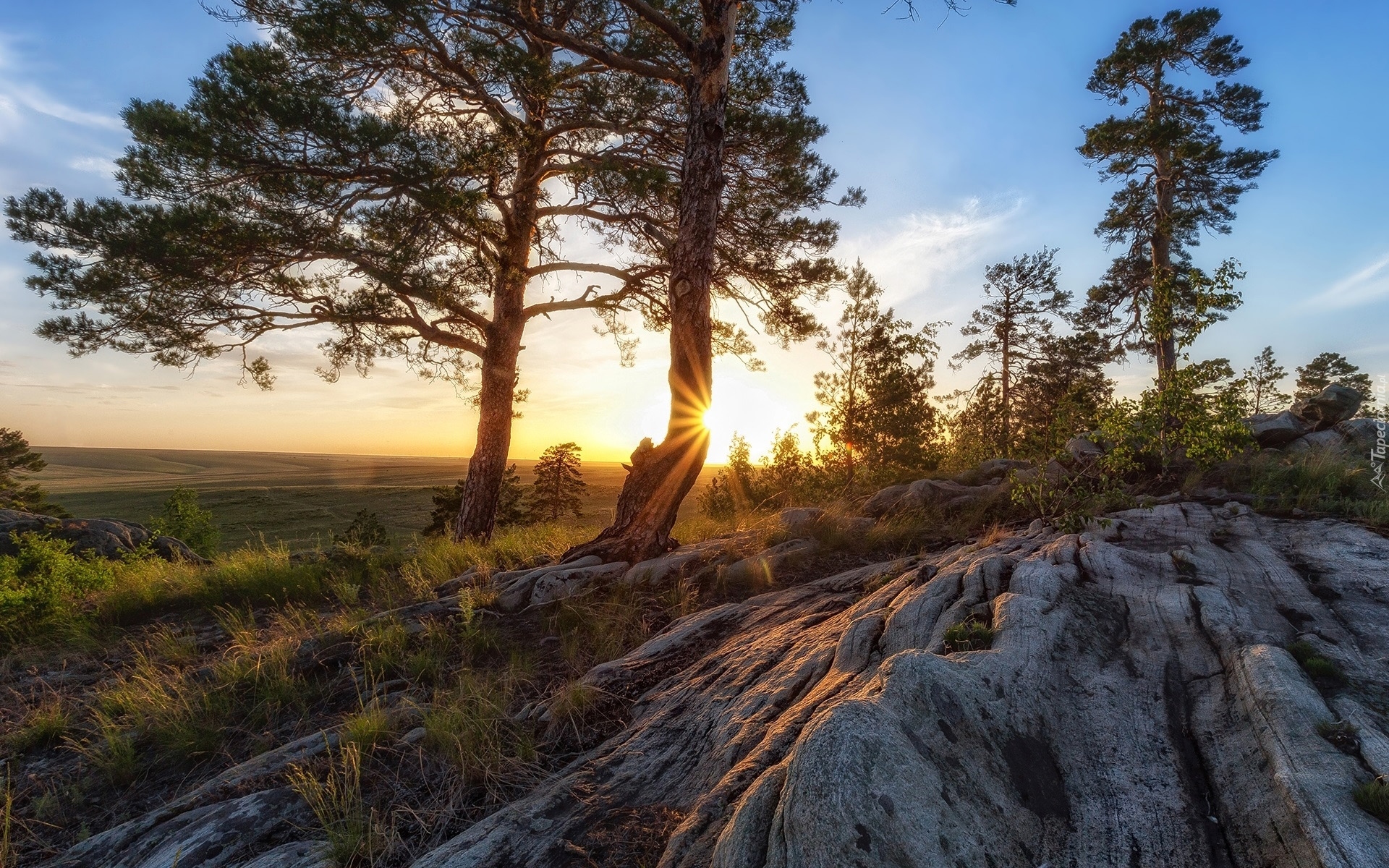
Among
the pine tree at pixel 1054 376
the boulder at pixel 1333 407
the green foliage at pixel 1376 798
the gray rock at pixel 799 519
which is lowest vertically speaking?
the green foliage at pixel 1376 798

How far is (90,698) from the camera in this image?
17.9ft

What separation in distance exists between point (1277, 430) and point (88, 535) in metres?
23.9

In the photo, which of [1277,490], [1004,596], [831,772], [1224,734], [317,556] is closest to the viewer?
[831,772]

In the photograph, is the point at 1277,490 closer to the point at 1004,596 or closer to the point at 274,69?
the point at 1004,596

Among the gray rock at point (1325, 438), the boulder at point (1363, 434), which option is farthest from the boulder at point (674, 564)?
the gray rock at point (1325, 438)

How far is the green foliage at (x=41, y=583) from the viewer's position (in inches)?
289

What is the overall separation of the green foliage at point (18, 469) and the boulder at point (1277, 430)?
3382 centimetres

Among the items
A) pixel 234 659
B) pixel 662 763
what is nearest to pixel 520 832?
pixel 662 763

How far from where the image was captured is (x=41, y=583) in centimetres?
786

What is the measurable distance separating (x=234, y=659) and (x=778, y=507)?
446 inches

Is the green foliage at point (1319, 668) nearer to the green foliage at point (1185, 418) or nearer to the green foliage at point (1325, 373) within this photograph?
the green foliage at point (1185, 418)

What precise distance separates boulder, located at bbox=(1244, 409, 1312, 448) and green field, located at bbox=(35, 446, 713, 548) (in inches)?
514

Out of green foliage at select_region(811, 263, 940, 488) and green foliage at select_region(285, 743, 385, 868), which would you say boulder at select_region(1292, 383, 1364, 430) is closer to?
green foliage at select_region(811, 263, 940, 488)

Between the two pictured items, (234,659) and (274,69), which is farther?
(274,69)
